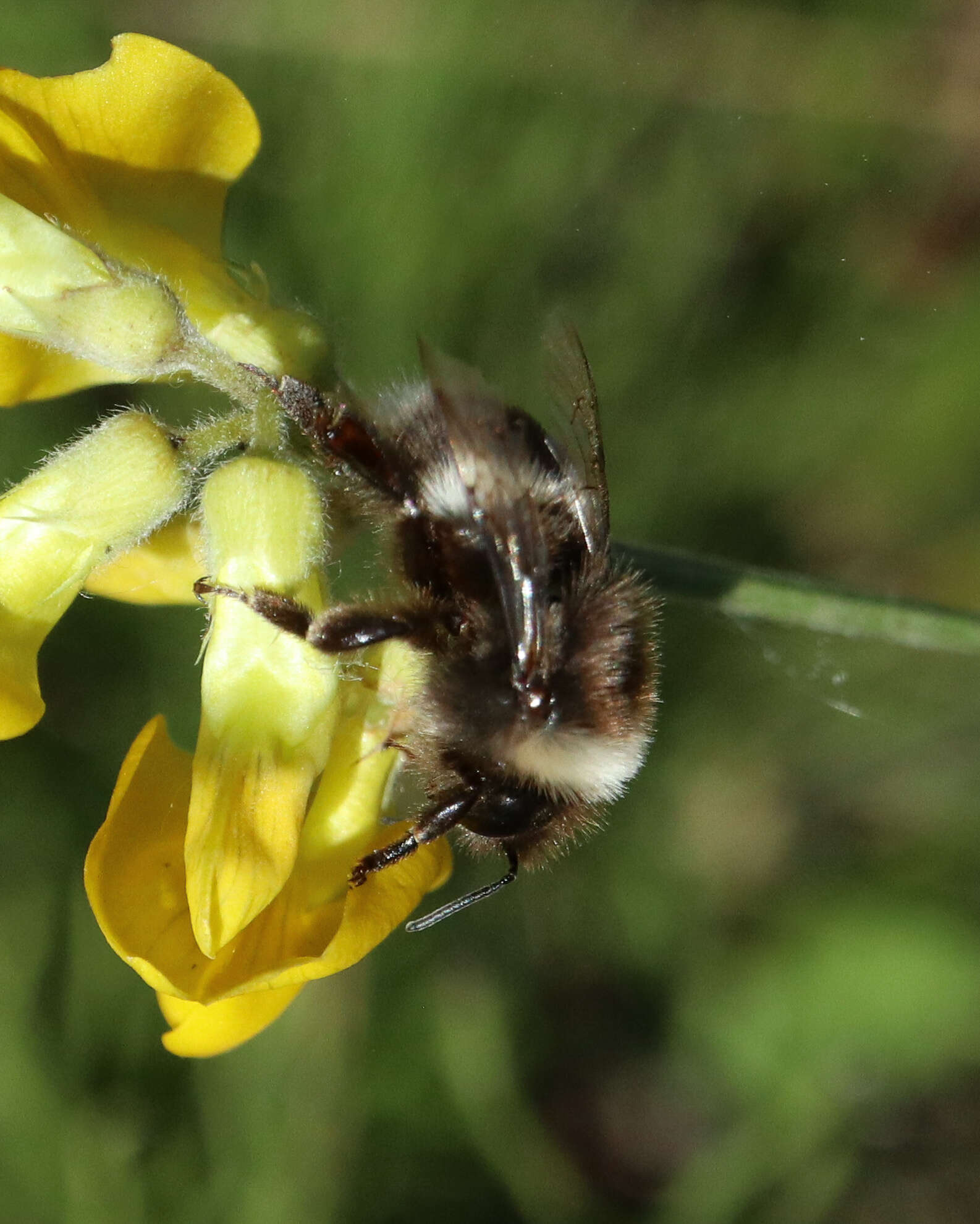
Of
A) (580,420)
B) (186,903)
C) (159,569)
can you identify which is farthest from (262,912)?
(580,420)

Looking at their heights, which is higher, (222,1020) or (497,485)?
(497,485)

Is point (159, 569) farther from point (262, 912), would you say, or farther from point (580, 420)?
point (580, 420)

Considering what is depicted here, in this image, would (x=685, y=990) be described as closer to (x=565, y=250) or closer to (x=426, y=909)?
(x=426, y=909)

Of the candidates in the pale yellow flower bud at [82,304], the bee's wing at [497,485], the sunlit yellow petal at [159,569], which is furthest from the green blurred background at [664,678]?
the bee's wing at [497,485]

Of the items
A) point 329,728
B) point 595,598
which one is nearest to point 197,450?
point 329,728

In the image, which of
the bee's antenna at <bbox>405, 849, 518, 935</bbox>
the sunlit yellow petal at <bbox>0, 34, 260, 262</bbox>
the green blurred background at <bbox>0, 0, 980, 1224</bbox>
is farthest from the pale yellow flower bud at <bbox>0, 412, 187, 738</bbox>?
the green blurred background at <bbox>0, 0, 980, 1224</bbox>
